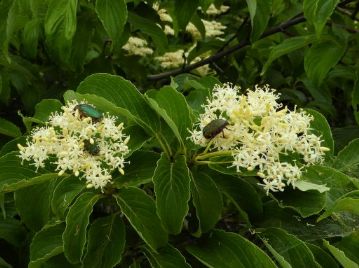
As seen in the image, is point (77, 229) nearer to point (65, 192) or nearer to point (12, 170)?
point (65, 192)

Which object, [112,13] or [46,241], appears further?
[112,13]

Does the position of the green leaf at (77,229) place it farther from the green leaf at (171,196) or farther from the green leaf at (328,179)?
the green leaf at (328,179)

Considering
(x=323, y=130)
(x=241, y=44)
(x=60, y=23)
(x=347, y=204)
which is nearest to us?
(x=347, y=204)

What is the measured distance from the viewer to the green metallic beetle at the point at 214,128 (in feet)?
3.85

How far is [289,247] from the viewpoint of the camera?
1254 mm

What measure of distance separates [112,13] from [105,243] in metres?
0.60

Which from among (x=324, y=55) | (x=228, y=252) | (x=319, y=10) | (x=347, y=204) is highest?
(x=319, y=10)

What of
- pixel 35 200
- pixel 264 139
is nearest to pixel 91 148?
pixel 35 200

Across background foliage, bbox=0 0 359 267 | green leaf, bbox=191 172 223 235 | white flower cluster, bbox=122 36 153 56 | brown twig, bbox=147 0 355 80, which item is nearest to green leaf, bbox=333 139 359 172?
background foliage, bbox=0 0 359 267

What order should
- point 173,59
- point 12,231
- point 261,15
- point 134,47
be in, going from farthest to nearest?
1. point 173,59
2. point 134,47
3. point 261,15
4. point 12,231

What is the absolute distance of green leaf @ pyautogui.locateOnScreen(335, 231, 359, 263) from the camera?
127 centimetres

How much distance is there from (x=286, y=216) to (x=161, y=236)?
12.6 inches

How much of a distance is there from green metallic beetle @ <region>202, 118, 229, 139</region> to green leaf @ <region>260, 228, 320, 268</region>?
0.25m

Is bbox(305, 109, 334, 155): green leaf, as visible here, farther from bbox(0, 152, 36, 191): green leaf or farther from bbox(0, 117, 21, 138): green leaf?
bbox(0, 117, 21, 138): green leaf
